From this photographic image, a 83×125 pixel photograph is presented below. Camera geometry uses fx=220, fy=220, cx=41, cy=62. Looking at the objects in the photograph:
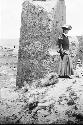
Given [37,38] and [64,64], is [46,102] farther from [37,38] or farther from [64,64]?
[37,38]

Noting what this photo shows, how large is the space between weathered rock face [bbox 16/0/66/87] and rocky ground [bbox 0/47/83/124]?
0.37 meters

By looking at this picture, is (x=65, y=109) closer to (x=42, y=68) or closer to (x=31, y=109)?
(x=31, y=109)

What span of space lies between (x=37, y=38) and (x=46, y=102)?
8.21 feet

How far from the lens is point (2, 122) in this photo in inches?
204

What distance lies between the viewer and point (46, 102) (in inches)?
233

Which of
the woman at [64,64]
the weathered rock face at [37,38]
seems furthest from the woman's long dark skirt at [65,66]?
the weathered rock face at [37,38]

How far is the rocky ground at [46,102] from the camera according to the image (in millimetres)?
5100

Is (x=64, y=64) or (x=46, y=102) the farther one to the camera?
(x=64, y=64)

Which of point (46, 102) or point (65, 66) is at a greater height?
point (65, 66)

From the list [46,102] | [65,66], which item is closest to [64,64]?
[65,66]

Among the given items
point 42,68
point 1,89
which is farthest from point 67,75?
point 1,89

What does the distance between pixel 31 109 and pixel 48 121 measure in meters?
0.91

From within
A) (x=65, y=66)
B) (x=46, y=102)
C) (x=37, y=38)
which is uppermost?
(x=37, y=38)

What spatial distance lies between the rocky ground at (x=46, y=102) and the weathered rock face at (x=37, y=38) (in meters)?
0.37
